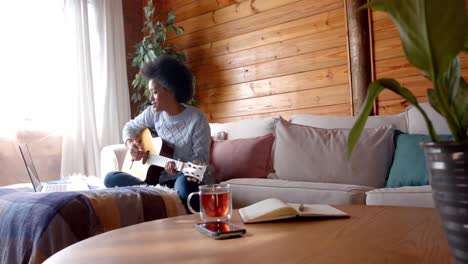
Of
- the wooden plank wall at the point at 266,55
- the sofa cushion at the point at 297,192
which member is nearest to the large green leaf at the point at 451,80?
the sofa cushion at the point at 297,192

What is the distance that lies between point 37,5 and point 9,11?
0.24 meters

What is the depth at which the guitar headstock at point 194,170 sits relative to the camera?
7.11 ft

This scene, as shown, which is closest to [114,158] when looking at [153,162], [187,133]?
[153,162]

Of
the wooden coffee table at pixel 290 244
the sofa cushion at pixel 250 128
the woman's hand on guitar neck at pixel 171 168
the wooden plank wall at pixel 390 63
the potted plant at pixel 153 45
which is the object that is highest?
the potted plant at pixel 153 45

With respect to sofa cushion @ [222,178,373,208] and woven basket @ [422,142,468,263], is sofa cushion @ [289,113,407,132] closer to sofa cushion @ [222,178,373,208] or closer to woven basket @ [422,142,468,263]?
sofa cushion @ [222,178,373,208]

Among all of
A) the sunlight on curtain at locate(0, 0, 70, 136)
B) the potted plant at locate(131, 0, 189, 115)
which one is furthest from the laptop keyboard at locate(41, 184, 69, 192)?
the potted plant at locate(131, 0, 189, 115)

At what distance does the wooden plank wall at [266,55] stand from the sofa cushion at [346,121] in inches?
17.5

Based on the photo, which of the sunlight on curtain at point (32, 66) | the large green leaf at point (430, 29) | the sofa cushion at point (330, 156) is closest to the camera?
the large green leaf at point (430, 29)

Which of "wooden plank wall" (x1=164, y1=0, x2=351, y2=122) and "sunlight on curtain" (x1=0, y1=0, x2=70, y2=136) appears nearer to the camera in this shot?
"wooden plank wall" (x1=164, y1=0, x2=351, y2=122)

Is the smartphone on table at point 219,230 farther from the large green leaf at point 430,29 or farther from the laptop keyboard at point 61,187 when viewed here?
the laptop keyboard at point 61,187

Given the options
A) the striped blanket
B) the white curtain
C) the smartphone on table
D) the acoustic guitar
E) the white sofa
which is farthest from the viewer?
the white curtain

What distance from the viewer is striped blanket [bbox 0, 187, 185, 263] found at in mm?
1476

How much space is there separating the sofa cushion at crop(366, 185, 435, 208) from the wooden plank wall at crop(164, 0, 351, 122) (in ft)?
4.28

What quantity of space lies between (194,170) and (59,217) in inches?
31.1
